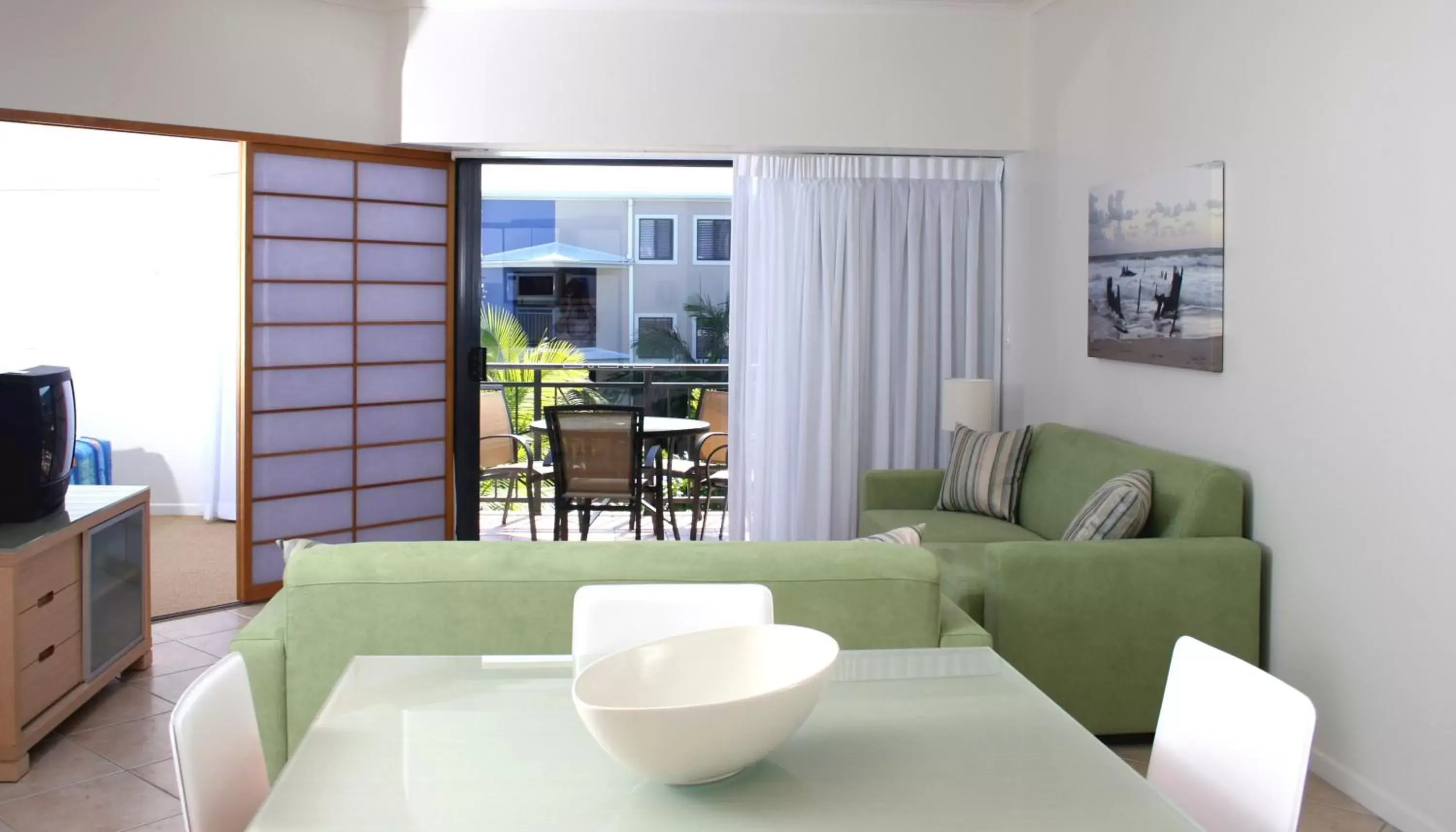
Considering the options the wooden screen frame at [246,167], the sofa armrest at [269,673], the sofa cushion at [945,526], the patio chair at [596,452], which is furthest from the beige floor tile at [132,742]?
the sofa cushion at [945,526]

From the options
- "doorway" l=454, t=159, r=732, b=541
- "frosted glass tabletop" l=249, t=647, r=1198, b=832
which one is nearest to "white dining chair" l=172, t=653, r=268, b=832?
"frosted glass tabletop" l=249, t=647, r=1198, b=832

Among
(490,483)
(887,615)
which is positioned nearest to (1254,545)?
(887,615)

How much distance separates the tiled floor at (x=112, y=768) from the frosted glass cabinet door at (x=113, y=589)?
0.15 meters

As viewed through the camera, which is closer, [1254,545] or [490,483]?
[1254,545]

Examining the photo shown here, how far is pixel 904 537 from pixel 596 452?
3.01 m

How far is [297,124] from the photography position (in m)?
5.48

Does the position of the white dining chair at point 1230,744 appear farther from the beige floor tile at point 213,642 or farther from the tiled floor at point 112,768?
the beige floor tile at point 213,642

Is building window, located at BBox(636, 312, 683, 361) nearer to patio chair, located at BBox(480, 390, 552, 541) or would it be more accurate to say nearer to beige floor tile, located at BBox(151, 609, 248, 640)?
patio chair, located at BBox(480, 390, 552, 541)

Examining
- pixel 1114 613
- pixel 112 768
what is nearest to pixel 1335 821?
pixel 1114 613

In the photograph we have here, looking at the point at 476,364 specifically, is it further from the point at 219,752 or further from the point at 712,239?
the point at 219,752

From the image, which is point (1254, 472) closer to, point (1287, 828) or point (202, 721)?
point (1287, 828)

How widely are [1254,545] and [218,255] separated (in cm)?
606

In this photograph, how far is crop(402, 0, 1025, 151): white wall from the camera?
5.67 m

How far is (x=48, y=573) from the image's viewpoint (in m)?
3.56
